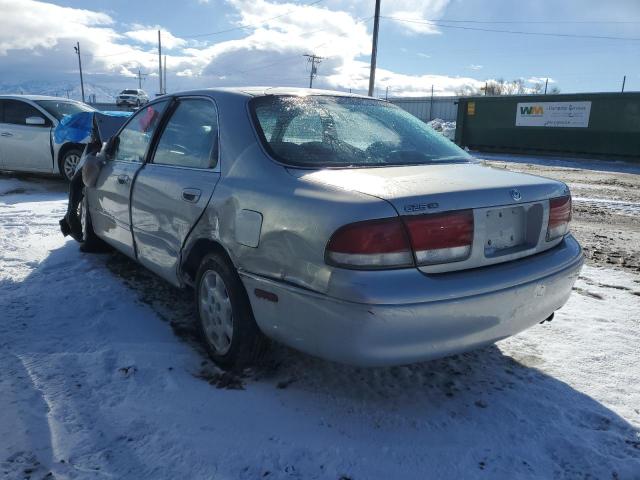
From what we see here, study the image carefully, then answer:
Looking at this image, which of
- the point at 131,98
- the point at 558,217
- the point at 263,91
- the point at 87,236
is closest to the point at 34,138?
the point at 87,236

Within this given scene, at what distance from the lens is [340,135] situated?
3090 millimetres

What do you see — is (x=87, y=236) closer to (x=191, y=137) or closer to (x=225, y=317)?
(x=191, y=137)

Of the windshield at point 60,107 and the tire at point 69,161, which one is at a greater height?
the windshield at point 60,107

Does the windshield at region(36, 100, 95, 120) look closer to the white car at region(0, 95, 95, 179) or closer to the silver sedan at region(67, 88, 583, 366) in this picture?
the white car at region(0, 95, 95, 179)

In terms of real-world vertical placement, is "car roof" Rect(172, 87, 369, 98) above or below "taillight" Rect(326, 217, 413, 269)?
above

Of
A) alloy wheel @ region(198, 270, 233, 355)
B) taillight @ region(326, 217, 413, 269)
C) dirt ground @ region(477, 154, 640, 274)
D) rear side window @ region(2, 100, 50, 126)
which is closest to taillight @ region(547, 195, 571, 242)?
taillight @ region(326, 217, 413, 269)

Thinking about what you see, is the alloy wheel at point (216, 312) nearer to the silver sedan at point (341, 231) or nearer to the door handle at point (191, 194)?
the silver sedan at point (341, 231)

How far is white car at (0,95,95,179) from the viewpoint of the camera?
9.12 meters

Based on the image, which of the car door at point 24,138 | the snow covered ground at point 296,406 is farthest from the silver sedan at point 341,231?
the car door at point 24,138

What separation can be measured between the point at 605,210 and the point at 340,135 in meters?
6.73

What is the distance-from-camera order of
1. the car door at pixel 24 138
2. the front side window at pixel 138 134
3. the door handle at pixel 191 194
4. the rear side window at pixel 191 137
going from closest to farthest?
the door handle at pixel 191 194 → the rear side window at pixel 191 137 → the front side window at pixel 138 134 → the car door at pixel 24 138

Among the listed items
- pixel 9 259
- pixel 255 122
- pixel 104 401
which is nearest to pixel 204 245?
pixel 255 122

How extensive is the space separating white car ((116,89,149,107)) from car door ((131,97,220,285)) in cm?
4262

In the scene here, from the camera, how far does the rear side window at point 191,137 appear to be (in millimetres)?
3162
